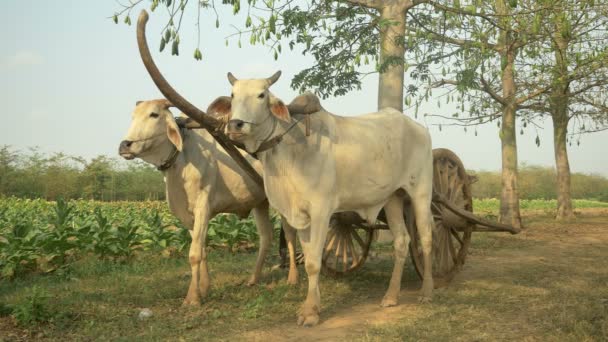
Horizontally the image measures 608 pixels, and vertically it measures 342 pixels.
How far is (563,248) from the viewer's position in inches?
412

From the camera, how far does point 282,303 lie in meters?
5.39

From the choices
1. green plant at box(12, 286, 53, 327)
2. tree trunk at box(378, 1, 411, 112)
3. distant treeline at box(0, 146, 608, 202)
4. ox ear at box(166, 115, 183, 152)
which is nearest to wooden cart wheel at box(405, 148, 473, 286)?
ox ear at box(166, 115, 183, 152)

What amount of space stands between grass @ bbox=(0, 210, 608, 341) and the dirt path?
3cm

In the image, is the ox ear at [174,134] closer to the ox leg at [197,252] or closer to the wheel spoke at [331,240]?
the ox leg at [197,252]

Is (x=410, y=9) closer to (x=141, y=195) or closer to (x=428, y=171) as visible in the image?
(x=428, y=171)

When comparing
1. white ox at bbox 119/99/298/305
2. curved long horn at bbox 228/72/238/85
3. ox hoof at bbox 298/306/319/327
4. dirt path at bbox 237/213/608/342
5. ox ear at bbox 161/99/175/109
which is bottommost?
dirt path at bbox 237/213/608/342

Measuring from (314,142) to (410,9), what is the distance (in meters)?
6.49

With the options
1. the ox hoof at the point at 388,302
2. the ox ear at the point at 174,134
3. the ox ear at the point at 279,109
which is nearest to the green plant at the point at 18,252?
the ox ear at the point at 174,134

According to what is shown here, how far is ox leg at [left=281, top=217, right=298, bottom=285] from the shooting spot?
6383mm

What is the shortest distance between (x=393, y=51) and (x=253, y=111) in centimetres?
570

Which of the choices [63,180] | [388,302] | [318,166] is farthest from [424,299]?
[63,180]

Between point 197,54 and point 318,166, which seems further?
point 197,54

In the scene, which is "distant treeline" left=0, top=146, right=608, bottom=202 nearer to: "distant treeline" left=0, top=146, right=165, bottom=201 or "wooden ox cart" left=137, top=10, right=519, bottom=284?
"distant treeline" left=0, top=146, right=165, bottom=201

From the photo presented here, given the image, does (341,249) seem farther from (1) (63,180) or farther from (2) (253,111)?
(1) (63,180)
